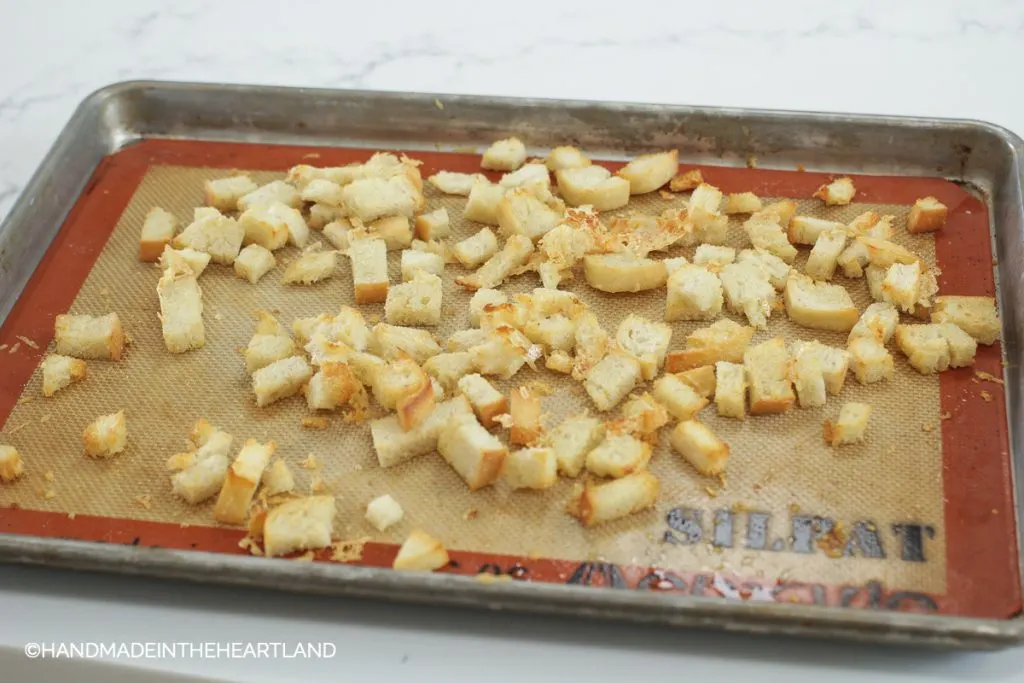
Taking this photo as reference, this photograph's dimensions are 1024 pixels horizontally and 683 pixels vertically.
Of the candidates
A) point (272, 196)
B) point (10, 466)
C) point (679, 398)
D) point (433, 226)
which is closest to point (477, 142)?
point (433, 226)

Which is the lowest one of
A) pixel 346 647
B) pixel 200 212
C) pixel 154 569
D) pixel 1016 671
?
pixel 1016 671

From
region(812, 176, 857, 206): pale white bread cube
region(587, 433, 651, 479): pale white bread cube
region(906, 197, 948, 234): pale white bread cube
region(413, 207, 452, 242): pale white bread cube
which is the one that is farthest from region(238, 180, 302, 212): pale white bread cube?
region(906, 197, 948, 234): pale white bread cube

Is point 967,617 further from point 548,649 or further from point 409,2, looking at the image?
point 409,2

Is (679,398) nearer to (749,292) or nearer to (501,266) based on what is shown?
(749,292)

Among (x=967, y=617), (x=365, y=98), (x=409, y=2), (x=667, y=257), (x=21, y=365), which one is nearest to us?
(x=967, y=617)

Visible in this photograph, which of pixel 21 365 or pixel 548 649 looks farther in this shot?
pixel 21 365

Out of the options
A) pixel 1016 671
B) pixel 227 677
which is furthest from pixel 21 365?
pixel 1016 671

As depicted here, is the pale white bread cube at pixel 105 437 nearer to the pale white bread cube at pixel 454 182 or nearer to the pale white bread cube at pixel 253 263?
the pale white bread cube at pixel 253 263
